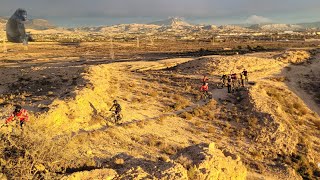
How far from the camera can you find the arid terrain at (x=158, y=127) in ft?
35.2

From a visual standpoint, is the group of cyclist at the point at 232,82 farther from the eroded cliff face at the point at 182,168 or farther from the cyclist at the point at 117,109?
the eroded cliff face at the point at 182,168

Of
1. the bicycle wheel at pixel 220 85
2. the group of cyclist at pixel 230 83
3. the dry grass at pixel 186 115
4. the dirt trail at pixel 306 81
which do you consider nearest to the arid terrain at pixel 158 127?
the dry grass at pixel 186 115

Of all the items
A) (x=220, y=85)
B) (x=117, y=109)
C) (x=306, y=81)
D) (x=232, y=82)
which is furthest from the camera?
(x=306, y=81)

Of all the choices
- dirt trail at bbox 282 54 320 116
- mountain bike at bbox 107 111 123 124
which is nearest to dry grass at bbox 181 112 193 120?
mountain bike at bbox 107 111 123 124

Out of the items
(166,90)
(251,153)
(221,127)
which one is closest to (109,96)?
(166,90)

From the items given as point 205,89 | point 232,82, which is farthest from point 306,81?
point 205,89

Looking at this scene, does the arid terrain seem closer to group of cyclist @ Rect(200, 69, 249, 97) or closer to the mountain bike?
the mountain bike

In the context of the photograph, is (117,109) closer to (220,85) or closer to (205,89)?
(205,89)

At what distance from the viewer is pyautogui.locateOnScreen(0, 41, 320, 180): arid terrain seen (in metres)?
10.7

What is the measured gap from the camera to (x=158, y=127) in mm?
23891

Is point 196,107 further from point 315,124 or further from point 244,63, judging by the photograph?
point 244,63

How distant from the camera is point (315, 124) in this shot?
29500 millimetres

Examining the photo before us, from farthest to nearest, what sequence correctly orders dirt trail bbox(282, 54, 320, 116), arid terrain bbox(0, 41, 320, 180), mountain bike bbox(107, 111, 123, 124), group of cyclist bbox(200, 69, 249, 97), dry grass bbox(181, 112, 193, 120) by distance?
1. dirt trail bbox(282, 54, 320, 116)
2. group of cyclist bbox(200, 69, 249, 97)
3. dry grass bbox(181, 112, 193, 120)
4. mountain bike bbox(107, 111, 123, 124)
5. arid terrain bbox(0, 41, 320, 180)

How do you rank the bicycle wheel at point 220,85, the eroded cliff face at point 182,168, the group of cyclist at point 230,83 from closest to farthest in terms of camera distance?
the eroded cliff face at point 182,168, the group of cyclist at point 230,83, the bicycle wheel at point 220,85
